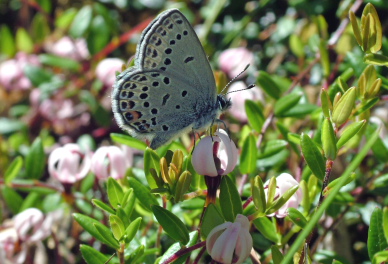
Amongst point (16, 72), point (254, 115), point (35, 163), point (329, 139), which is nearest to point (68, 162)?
point (35, 163)

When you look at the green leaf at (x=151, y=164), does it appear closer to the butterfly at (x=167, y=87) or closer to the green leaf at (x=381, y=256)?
the butterfly at (x=167, y=87)

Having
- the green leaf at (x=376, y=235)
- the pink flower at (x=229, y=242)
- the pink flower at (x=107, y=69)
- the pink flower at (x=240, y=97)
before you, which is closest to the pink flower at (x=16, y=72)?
the pink flower at (x=107, y=69)

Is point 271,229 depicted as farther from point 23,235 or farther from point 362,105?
point 23,235

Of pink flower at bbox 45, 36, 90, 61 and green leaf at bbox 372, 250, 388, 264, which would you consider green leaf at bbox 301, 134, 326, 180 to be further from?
pink flower at bbox 45, 36, 90, 61

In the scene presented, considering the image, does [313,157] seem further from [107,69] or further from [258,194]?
[107,69]

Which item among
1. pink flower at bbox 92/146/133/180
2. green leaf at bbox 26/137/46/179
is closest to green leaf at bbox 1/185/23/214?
green leaf at bbox 26/137/46/179

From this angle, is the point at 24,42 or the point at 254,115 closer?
the point at 254,115

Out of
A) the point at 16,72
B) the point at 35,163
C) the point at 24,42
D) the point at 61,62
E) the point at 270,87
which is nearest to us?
the point at 270,87

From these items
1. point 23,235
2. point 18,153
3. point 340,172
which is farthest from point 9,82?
point 340,172
